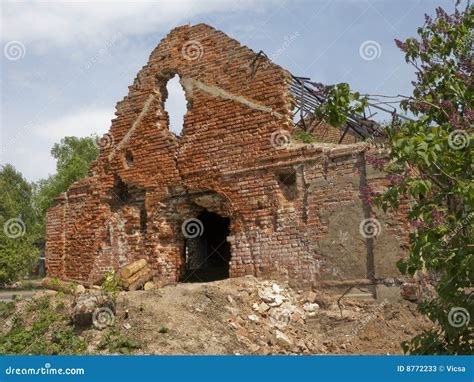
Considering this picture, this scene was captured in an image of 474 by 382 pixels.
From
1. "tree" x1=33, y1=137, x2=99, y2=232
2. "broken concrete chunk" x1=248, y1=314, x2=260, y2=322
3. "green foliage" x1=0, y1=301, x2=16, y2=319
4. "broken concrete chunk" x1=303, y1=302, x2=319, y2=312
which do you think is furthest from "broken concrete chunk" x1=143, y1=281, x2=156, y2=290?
"tree" x1=33, y1=137, x2=99, y2=232

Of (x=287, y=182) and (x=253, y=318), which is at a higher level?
(x=287, y=182)

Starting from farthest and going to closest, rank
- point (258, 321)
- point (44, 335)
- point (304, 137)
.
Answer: point (304, 137) → point (258, 321) → point (44, 335)

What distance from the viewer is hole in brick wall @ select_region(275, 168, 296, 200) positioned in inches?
392

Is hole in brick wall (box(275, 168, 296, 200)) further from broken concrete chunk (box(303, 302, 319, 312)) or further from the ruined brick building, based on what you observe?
broken concrete chunk (box(303, 302, 319, 312))

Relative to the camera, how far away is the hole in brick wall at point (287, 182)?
32.6ft

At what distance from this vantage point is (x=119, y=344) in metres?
6.97

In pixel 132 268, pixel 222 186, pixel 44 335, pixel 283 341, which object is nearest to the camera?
pixel 44 335

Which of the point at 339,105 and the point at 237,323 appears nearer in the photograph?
the point at 339,105

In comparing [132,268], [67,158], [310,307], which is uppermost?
[67,158]

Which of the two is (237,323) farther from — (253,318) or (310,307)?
(310,307)

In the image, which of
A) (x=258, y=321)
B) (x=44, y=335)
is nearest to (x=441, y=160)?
(x=258, y=321)

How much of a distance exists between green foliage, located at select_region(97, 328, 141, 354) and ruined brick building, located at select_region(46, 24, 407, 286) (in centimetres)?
347

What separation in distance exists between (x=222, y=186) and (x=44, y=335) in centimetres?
444

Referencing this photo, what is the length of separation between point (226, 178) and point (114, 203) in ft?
10.4
